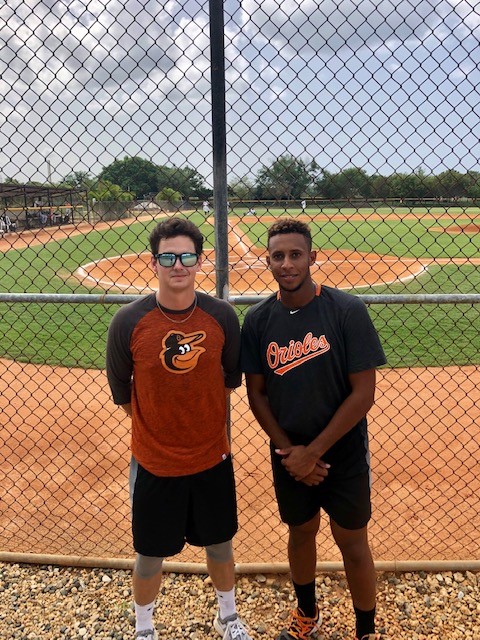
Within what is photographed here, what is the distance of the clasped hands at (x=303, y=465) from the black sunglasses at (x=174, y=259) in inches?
37.0

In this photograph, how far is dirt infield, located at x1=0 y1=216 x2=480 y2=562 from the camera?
3.87m

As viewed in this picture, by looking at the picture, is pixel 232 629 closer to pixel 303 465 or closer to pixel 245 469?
pixel 303 465

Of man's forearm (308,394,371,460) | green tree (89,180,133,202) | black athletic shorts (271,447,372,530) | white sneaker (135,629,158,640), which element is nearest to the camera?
man's forearm (308,394,371,460)

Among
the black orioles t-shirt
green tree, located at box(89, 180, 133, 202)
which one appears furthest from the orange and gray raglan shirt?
green tree, located at box(89, 180, 133, 202)

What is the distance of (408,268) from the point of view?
1570cm

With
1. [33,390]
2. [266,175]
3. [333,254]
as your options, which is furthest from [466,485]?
[333,254]

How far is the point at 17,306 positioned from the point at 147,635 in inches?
398

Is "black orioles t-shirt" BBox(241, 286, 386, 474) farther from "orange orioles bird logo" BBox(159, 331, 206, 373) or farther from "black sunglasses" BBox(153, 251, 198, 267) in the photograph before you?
"black sunglasses" BBox(153, 251, 198, 267)

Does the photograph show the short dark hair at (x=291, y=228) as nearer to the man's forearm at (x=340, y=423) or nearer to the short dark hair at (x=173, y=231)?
the short dark hair at (x=173, y=231)

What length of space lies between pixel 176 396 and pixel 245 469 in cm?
262

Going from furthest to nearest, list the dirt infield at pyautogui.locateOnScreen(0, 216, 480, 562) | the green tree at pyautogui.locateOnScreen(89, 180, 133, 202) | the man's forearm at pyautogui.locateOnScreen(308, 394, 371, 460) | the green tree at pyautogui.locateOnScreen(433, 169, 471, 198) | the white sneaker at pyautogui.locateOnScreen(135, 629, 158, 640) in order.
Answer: the green tree at pyautogui.locateOnScreen(89, 180, 133, 202)
the green tree at pyautogui.locateOnScreen(433, 169, 471, 198)
the dirt infield at pyautogui.locateOnScreen(0, 216, 480, 562)
the white sneaker at pyautogui.locateOnScreen(135, 629, 158, 640)
the man's forearm at pyautogui.locateOnScreen(308, 394, 371, 460)

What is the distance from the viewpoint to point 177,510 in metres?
2.56

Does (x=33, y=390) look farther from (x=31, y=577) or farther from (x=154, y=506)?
(x=154, y=506)

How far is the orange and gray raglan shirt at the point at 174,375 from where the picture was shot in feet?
8.01
